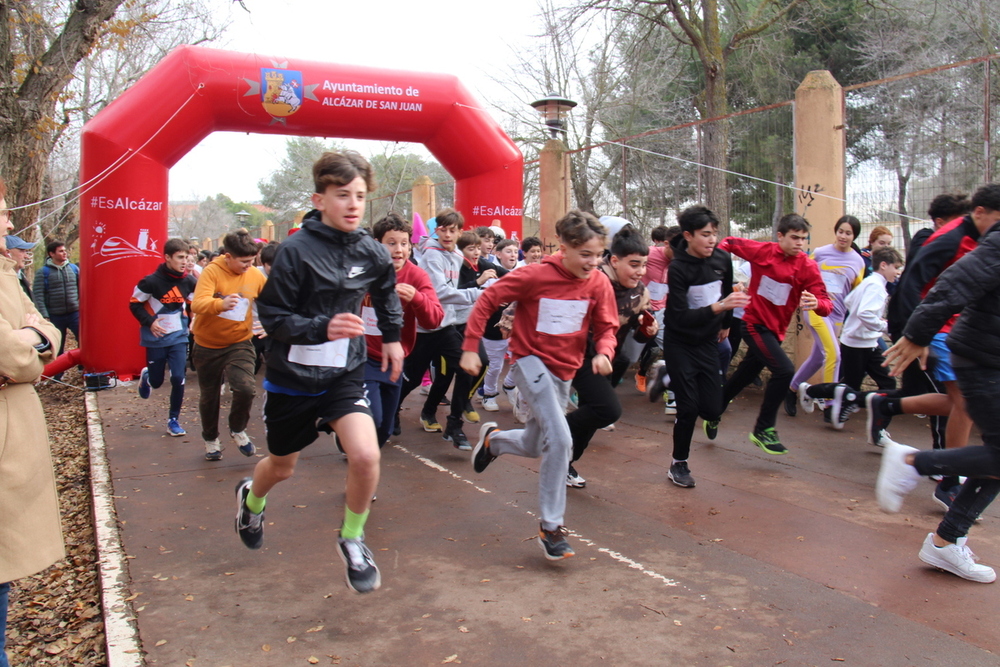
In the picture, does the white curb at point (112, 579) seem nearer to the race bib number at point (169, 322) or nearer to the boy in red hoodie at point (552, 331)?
the race bib number at point (169, 322)

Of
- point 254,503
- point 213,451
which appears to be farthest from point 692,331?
point 213,451

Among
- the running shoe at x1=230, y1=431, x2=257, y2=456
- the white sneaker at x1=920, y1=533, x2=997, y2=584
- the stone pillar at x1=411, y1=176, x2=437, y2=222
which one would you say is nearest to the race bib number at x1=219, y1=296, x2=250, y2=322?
the running shoe at x1=230, y1=431, x2=257, y2=456

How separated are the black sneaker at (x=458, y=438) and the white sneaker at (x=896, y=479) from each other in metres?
3.46

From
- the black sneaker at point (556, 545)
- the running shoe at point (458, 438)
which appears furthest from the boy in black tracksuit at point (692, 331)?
the running shoe at point (458, 438)

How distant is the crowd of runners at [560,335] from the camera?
3529 millimetres

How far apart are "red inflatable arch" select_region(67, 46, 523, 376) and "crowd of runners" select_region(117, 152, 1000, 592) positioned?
8.82ft

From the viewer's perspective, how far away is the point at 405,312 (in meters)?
5.90

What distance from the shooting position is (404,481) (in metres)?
5.64

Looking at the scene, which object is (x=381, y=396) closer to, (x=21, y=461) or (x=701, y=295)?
(x=701, y=295)

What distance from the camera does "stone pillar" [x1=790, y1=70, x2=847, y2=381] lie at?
8758 millimetres

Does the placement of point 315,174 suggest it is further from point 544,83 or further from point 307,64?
point 544,83

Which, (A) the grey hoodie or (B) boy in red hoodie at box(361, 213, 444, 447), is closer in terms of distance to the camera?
(B) boy in red hoodie at box(361, 213, 444, 447)

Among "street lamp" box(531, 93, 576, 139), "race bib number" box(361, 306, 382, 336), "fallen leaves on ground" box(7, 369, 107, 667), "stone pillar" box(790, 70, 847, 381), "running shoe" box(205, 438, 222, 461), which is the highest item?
"street lamp" box(531, 93, 576, 139)

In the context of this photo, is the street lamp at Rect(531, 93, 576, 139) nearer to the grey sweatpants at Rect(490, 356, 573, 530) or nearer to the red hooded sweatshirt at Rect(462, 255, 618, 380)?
the red hooded sweatshirt at Rect(462, 255, 618, 380)
